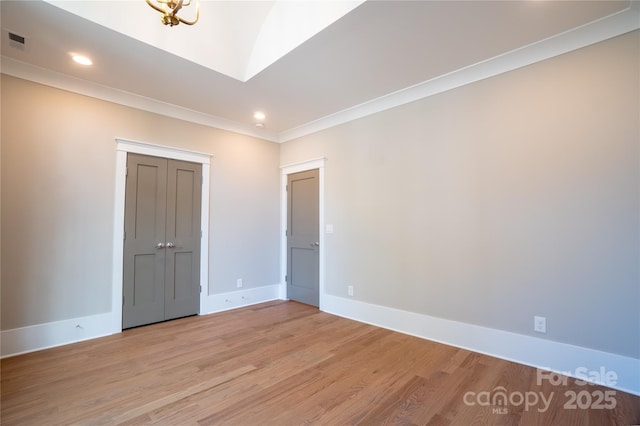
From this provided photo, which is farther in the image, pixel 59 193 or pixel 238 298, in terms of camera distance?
pixel 238 298

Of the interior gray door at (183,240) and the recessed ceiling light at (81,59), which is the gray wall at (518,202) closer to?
the interior gray door at (183,240)

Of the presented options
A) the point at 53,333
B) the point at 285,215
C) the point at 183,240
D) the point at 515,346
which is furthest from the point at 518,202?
the point at 53,333

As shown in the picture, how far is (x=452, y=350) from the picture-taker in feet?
9.23

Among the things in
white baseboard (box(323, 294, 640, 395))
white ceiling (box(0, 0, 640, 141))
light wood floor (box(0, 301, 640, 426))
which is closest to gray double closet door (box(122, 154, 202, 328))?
light wood floor (box(0, 301, 640, 426))

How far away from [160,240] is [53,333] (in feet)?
4.44

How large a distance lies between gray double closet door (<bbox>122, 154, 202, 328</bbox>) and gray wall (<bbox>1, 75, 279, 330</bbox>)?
8.7 inches

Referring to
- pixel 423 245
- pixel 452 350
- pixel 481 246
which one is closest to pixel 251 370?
pixel 452 350

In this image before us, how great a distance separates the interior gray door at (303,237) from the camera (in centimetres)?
444

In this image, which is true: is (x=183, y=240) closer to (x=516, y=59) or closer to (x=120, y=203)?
(x=120, y=203)

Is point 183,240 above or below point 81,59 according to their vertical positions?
below

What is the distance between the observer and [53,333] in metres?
2.91

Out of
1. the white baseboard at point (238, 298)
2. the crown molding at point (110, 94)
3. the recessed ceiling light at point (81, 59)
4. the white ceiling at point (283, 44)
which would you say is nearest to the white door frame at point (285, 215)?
the white baseboard at point (238, 298)

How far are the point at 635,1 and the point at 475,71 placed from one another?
108cm

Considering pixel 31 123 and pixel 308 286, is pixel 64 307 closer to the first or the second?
pixel 31 123
